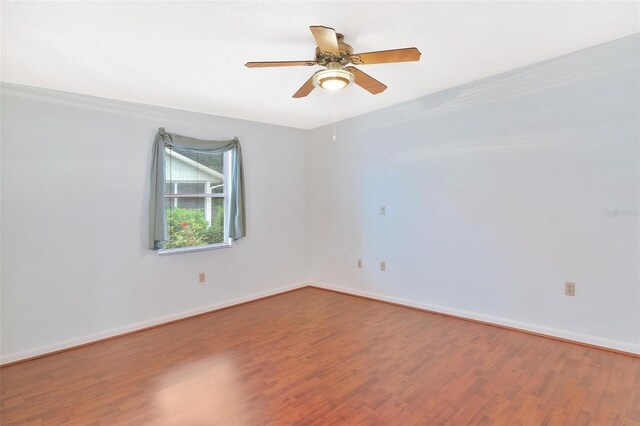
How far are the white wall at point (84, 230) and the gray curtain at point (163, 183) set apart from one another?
0.32 feet

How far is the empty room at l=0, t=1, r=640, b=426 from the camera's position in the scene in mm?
2033

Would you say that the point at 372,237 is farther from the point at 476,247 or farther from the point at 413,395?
the point at 413,395

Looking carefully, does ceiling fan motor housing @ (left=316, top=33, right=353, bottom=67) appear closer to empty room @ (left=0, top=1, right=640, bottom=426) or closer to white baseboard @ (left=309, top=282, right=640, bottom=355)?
empty room @ (left=0, top=1, right=640, bottom=426)

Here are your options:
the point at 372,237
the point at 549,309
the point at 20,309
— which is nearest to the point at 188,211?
the point at 20,309

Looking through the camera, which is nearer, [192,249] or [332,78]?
[332,78]

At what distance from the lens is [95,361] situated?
2.70m

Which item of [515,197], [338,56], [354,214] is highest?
[338,56]

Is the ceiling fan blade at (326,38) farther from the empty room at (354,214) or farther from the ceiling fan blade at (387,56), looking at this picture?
the ceiling fan blade at (387,56)

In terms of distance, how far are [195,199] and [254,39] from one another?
2.29 metres

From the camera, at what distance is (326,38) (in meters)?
1.79

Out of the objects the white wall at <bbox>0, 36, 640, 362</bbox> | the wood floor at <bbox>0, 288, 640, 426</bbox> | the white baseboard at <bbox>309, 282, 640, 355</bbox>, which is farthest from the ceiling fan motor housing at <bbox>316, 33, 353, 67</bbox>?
the white baseboard at <bbox>309, 282, 640, 355</bbox>

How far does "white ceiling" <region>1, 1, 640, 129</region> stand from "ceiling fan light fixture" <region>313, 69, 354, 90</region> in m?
0.28

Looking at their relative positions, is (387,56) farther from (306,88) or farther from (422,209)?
(422,209)

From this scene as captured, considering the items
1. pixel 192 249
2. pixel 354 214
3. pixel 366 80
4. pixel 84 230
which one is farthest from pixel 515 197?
pixel 84 230
